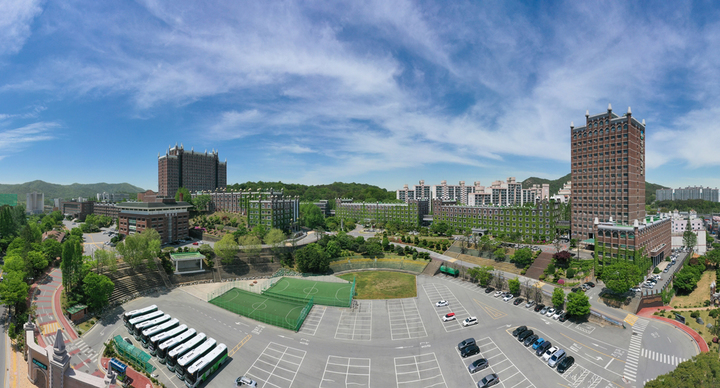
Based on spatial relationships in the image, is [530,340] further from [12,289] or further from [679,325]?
[12,289]

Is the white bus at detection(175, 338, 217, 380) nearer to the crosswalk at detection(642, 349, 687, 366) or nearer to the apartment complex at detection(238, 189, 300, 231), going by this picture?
the crosswalk at detection(642, 349, 687, 366)

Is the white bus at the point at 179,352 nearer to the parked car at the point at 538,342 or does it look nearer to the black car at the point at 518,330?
the black car at the point at 518,330

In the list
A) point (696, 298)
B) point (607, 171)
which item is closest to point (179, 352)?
point (696, 298)

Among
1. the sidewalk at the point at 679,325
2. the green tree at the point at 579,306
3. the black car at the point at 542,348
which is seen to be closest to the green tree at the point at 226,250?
the black car at the point at 542,348

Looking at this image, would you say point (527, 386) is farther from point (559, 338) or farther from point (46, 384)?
point (46, 384)

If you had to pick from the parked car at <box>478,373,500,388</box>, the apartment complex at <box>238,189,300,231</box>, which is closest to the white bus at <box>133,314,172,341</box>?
the parked car at <box>478,373,500,388</box>

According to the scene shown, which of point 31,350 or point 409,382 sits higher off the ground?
point 31,350

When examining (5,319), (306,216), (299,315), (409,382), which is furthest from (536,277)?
(5,319)
